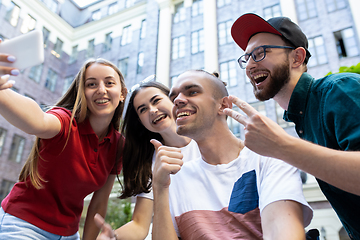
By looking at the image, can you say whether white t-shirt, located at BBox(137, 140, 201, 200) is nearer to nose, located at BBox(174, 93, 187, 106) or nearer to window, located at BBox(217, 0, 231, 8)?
nose, located at BBox(174, 93, 187, 106)

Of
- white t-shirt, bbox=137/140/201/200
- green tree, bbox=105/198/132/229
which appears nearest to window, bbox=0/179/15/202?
green tree, bbox=105/198/132/229

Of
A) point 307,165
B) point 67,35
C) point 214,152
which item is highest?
point 67,35

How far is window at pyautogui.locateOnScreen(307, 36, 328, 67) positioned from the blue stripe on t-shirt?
30.0ft

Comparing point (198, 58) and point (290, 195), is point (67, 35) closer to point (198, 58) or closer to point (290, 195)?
point (198, 58)

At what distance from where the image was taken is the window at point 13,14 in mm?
13489

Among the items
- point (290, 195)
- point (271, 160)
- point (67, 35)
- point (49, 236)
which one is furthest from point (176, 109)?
point (67, 35)

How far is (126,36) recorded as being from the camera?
586 inches

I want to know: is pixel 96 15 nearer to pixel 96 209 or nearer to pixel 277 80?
pixel 96 209

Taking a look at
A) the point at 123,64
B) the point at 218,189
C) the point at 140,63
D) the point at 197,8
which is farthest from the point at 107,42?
the point at 218,189

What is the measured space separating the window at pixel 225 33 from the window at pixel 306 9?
2.64 meters

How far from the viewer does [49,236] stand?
195 cm

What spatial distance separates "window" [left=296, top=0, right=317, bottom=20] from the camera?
10344 mm

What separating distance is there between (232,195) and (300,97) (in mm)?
646

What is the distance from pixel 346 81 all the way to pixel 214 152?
2.76ft
